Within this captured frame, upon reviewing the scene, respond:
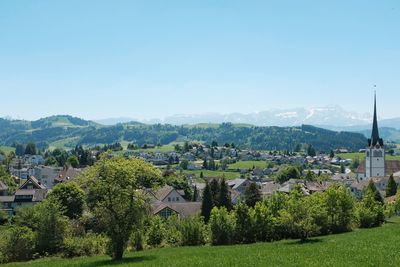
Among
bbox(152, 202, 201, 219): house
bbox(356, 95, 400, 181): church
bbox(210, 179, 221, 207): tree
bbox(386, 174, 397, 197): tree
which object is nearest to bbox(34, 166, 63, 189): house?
bbox(152, 202, 201, 219): house

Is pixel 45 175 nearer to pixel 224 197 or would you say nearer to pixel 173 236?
pixel 224 197

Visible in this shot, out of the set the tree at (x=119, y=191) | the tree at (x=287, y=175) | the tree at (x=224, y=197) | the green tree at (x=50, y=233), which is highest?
the tree at (x=119, y=191)

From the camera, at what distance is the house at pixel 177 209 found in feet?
250

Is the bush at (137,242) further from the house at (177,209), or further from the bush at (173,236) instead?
the house at (177,209)

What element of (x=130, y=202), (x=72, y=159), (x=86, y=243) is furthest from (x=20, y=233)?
(x=72, y=159)

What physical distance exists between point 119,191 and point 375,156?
122m

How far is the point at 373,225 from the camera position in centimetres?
5581

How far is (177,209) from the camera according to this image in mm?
78188

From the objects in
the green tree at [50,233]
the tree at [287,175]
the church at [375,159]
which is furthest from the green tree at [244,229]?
the tree at [287,175]

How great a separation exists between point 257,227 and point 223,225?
3.27 metres

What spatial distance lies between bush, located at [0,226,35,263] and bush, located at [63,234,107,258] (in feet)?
9.59

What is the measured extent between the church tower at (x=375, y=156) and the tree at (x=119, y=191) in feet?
381

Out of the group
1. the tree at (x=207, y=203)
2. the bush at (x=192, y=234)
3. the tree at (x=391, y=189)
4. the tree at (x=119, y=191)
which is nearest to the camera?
the tree at (x=119, y=191)

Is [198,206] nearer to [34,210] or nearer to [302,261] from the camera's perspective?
[34,210]
